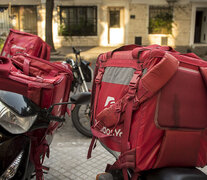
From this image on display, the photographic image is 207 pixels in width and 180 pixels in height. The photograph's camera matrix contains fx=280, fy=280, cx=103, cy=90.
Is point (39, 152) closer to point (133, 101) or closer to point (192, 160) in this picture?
point (133, 101)

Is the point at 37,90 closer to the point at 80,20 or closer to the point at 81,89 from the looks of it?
the point at 81,89

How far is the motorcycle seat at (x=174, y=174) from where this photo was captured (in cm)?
134

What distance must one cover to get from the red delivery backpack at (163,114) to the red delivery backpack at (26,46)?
2266 millimetres

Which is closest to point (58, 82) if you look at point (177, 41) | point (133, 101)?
point (133, 101)

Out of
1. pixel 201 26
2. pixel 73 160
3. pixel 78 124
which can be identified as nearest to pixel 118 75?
pixel 73 160

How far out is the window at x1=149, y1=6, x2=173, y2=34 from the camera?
1833cm

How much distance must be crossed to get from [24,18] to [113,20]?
6.00 metres

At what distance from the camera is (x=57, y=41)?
18.2 meters

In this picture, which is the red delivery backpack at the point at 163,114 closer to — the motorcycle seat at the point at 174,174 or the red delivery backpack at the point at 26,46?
the motorcycle seat at the point at 174,174

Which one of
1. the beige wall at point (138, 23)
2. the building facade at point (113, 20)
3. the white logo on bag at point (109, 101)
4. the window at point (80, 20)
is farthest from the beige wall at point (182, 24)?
the white logo on bag at point (109, 101)

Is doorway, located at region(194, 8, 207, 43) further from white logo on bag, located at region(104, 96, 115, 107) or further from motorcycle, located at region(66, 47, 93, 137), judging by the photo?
white logo on bag, located at region(104, 96, 115, 107)

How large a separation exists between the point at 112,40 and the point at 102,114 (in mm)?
17656

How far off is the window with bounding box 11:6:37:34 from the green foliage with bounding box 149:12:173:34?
781cm

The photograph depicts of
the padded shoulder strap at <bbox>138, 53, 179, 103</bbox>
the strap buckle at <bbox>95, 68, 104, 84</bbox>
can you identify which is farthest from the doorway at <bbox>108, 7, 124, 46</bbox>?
the padded shoulder strap at <bbox>138, 53, 179, 103</bbox>
